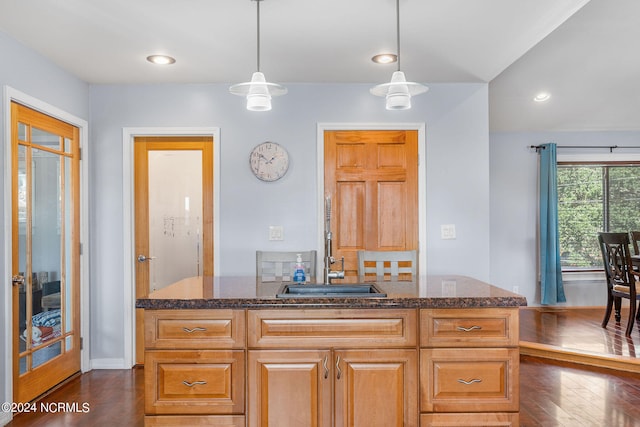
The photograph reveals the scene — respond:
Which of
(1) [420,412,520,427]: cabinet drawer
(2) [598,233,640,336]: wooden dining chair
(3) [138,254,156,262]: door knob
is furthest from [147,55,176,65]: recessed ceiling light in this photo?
(2) [598,233,640,336]: wooden dining chair

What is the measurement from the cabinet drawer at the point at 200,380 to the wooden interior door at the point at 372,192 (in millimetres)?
2014

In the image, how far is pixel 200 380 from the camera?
2113 mm

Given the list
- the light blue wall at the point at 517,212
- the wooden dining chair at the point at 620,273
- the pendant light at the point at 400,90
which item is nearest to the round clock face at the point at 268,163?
the pendant light at the point at 400,90

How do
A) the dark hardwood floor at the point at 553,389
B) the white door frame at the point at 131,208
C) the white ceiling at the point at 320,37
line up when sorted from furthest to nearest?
the white door frame at the point at 131,208 → the dark hardwood floor at the point at 553,389 → the white ceiling at the point at 320,37

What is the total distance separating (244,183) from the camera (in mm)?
3971

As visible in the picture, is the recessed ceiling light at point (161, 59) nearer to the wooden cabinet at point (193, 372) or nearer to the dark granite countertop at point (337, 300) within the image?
the dark granite countertop at point (337, 300)

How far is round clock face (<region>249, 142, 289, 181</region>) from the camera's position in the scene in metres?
3.95

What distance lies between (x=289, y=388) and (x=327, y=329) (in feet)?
1.01

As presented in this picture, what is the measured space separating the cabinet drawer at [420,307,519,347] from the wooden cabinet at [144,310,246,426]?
33.2 inches

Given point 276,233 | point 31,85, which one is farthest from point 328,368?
point 31,85

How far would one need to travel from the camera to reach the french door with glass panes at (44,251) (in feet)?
9.98

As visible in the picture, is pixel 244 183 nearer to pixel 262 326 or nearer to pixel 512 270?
pixel 262 326

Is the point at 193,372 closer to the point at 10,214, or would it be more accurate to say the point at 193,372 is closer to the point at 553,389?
the point at 10,214

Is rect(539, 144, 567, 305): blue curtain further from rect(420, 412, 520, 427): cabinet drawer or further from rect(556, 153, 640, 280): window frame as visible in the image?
rect(420, 412, 520, 427): cabinet drawer
